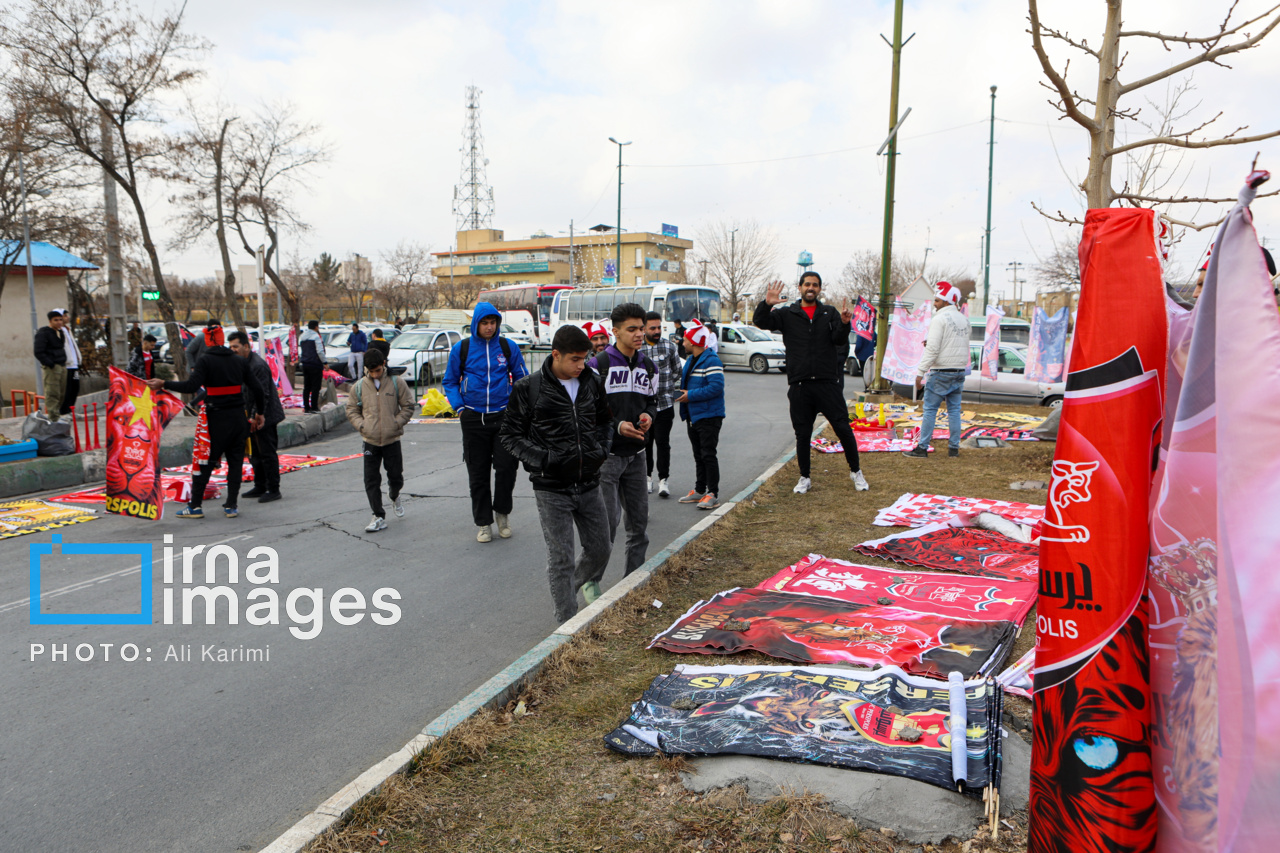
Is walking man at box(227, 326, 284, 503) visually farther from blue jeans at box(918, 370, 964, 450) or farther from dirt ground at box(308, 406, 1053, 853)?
blue jeans at box(918, 370, 964, 450)

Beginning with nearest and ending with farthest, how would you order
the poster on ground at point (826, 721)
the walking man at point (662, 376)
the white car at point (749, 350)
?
the poster on ground at point (826, 721) < the walking man at point (662, 376) < the white car at point (749, 350)

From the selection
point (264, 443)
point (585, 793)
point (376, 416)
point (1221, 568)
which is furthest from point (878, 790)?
point (264, 443)

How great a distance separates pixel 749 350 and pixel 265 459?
75.0 feet

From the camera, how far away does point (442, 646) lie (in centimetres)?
500

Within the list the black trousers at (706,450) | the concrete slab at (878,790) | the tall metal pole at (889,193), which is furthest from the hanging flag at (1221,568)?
the tall metal pole at (889,193)

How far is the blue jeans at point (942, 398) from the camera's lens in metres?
10.6

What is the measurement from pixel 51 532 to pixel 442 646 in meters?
5.26

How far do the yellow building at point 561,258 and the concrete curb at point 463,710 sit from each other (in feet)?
238

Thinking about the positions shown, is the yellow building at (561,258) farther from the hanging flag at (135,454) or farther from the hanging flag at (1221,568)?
the hanging flag at (1221,568)

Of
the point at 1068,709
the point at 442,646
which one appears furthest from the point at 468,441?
the point at 1068,709

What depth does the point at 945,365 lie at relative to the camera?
34.6ft

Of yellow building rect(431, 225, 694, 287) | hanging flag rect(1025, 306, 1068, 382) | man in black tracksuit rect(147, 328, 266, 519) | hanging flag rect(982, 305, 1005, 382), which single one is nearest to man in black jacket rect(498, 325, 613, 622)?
man in black tracksuit rect(147, 328, 266, 519)

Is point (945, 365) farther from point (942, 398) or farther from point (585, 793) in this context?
point (585, 793)

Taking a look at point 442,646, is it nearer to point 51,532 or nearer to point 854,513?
point 854,513
